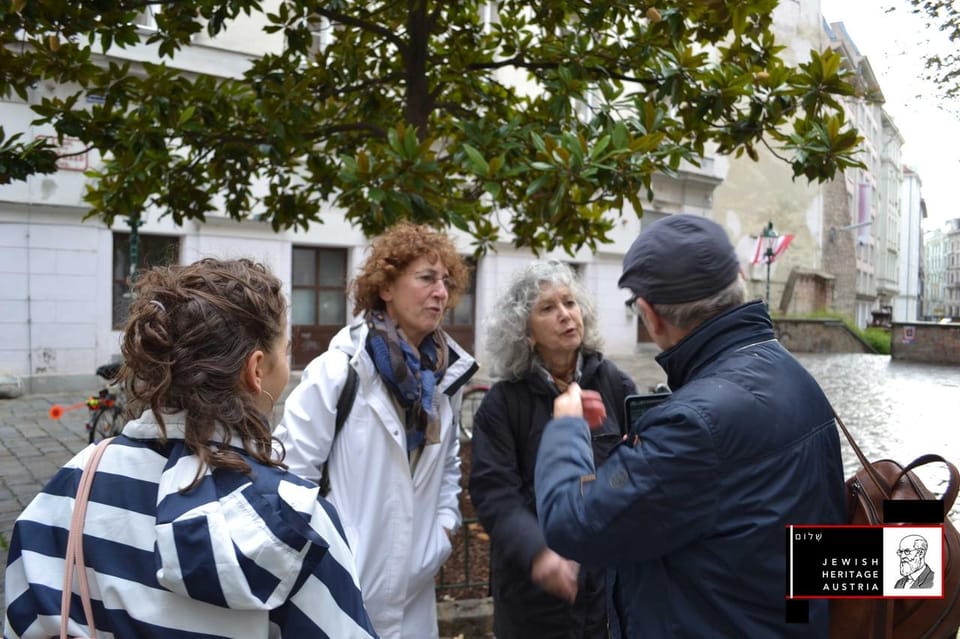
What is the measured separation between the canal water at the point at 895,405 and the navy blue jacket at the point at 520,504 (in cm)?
163

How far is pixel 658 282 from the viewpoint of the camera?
172cm

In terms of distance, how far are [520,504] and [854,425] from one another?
7.77 meters

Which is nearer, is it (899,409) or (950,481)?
(950,481)

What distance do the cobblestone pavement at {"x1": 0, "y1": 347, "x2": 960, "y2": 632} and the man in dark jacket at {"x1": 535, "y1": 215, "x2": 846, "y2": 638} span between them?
321cm

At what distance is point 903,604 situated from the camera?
159 cm

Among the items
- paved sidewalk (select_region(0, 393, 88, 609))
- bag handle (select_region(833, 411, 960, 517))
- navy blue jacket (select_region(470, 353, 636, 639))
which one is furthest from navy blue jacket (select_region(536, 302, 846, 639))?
paved sidewalk (select_region(0, 393, 88, 609))

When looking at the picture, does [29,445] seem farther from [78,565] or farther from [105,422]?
[78,565]

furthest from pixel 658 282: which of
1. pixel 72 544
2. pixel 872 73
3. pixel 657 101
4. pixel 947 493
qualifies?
pixel 872 73

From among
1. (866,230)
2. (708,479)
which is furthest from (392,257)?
(866,230)

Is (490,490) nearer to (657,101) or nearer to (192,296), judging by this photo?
(192,296)

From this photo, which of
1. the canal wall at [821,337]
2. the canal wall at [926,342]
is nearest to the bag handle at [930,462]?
the canal wall at [926,342]

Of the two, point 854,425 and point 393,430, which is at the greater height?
point 393,430

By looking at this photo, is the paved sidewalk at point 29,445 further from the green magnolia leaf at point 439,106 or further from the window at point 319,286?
the window at point 319,286

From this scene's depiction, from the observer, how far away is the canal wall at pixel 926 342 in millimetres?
18125
